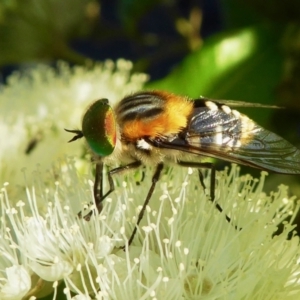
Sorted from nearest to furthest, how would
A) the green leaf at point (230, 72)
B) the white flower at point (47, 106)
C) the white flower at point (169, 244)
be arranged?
1. the white flower at point (169, 244)
2. the white flower at point (47, 106)
3. the green leaf at point (230, 72)

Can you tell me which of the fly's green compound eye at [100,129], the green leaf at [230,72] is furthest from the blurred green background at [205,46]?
the fly's green compound eye at [100,129]

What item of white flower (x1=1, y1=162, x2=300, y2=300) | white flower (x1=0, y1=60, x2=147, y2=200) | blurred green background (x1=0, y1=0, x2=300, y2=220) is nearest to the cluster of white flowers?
white flower (x1=1, y1=162, x2=300, y2=300)

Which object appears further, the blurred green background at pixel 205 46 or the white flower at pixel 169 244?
the blurred green background at pixel 205 46

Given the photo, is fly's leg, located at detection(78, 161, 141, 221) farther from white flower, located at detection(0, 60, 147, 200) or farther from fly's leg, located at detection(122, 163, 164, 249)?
white flower, located at detection(0, 60, 147, 200)

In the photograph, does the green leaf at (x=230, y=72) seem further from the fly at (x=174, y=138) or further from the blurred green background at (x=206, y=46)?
→ the fly at (x=174, y=138)

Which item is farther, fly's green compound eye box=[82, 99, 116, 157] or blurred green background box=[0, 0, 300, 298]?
blurred green background box=[0, 0, 300, 298]

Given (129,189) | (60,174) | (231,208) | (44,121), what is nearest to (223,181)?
(231,208)
